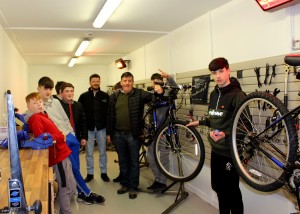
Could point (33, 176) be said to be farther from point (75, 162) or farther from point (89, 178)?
point (89, 178)

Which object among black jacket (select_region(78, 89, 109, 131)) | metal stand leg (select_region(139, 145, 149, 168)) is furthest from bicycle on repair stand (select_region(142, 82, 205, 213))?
metal stand leg (select_region(139, 145, 149, 168))

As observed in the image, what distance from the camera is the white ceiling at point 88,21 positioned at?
9.77 feet

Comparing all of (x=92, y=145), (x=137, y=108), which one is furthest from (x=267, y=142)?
(x=92, y=145)

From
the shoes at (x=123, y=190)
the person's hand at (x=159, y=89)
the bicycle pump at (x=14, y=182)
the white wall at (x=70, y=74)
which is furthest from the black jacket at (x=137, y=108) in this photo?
the white wall at (x=70, y=74)

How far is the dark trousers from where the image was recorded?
2.32 m

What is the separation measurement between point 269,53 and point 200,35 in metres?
1.27

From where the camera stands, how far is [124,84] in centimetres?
360

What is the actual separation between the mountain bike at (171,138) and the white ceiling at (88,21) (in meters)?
0.97

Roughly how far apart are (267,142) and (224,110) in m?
0.58

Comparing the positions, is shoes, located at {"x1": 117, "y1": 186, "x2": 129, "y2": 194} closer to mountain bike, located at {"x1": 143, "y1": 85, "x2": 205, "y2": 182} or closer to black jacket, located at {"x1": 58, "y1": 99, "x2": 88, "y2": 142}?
mountain bike, located at {"x1": 143, "y1": 85, "x2": 205, "y2": 182}

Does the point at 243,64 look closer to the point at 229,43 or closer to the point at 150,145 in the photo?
the point at 229,43

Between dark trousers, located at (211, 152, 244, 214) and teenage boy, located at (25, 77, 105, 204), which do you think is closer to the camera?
dark trousers, located at (211, 152, 244, 214)

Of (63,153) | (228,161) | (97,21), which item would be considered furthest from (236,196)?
(97,21)

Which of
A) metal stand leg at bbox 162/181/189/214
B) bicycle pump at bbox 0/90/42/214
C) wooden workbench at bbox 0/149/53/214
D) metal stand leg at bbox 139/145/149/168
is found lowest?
metal stand leg at bbox 162/181/189/214
